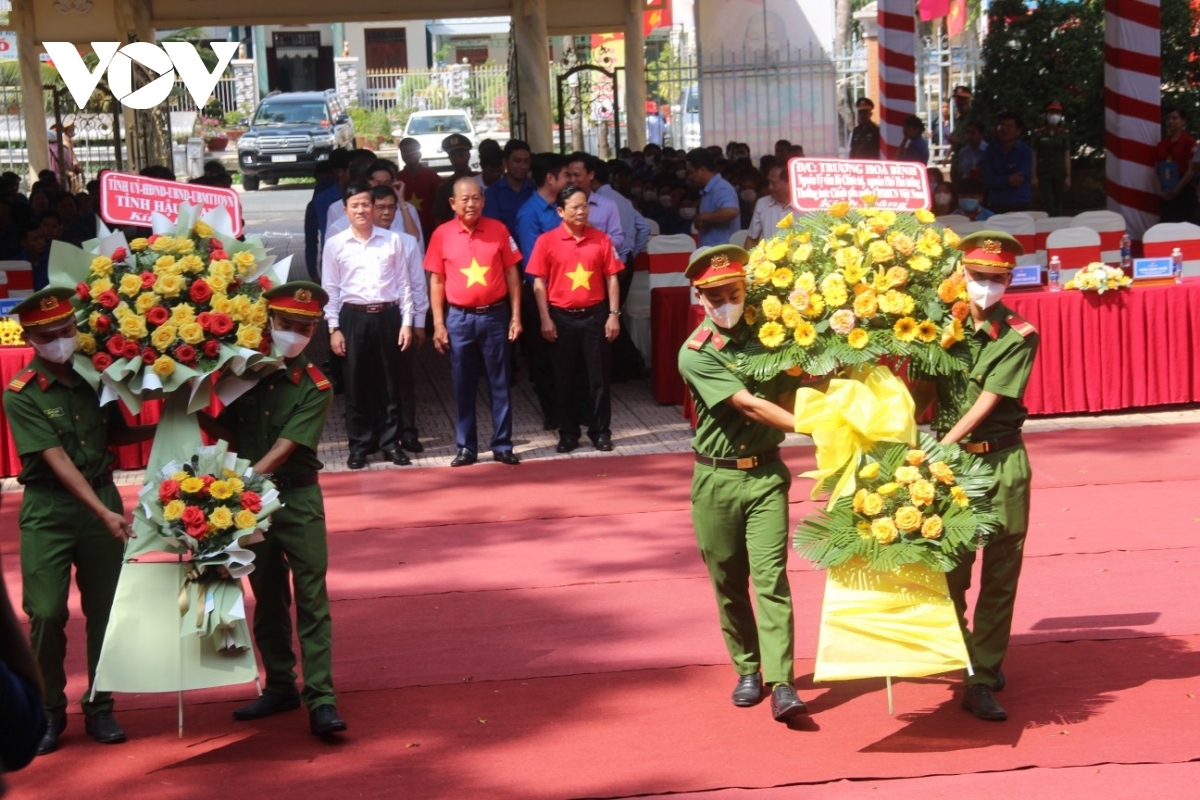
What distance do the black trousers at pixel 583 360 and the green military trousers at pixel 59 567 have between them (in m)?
4.90

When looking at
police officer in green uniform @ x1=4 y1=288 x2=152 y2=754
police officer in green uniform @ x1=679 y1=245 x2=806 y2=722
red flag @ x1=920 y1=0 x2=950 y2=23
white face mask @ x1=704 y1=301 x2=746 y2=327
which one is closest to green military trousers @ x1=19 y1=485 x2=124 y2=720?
police officer in green uniform @ x1=4 y1=288 x2=152 y2=754

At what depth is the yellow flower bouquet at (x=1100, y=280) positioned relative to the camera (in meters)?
10.7

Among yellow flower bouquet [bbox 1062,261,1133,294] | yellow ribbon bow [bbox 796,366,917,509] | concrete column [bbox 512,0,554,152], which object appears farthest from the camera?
concrete column [bbox 512,0,554,152]

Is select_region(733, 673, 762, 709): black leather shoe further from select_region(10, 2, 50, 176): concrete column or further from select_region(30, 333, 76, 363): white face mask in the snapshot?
select_region(10, 2, 50, 176): concrete column

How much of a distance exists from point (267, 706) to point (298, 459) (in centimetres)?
102

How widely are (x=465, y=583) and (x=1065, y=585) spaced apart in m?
2.93

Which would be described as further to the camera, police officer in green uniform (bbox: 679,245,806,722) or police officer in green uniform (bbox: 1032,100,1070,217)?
police officer in green uniform (bbox: 1032,100,1070,217)

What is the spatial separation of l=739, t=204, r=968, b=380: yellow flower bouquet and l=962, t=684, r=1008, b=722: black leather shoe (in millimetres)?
1195

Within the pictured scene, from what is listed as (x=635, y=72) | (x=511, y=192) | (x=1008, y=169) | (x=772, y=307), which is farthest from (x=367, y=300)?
(x=635, y=72)

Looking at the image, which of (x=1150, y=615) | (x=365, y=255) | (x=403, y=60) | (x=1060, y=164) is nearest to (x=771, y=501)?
(x=1150, y=615)

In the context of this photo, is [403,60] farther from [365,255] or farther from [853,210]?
[853,210]

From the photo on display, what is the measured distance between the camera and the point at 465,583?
316 inches

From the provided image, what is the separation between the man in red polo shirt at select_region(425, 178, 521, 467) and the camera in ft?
33.3

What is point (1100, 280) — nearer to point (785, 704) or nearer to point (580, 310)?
point (580, 310)
